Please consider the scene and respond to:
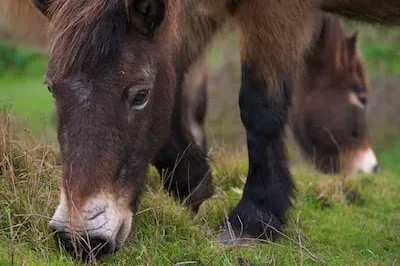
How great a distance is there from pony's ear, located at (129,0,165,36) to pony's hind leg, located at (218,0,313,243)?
3.42 ft

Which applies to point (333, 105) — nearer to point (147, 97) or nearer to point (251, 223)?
point (251, 223)

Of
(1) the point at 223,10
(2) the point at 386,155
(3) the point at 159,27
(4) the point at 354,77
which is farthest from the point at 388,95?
(3) the point at 159,27

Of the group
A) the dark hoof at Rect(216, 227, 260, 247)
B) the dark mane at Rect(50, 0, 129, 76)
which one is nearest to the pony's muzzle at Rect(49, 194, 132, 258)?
the dark mane at Rect(50, 0, 129, 76)

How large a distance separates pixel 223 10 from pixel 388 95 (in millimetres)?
10407

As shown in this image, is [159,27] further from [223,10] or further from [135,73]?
[223,10]

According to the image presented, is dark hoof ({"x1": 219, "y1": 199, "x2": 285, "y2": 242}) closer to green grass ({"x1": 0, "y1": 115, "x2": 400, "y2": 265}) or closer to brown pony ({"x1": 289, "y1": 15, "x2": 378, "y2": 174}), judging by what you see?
green grass ({"x1": 0, "y1": 115, "x2": 400, "y2": 265})

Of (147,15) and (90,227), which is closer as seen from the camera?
(90,227)

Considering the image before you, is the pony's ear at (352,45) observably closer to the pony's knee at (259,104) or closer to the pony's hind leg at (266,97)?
the pony's hind leg at (266,97)

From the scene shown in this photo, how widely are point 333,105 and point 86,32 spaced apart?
16.0 ft

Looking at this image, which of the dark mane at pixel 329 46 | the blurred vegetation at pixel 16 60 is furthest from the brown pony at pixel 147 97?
the blurred vegetation at pixel 16 60

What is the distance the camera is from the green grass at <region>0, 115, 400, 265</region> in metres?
4.88

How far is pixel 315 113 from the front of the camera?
923 cm

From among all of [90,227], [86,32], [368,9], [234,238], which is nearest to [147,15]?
[86,32]

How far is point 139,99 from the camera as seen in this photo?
488 centimetres
